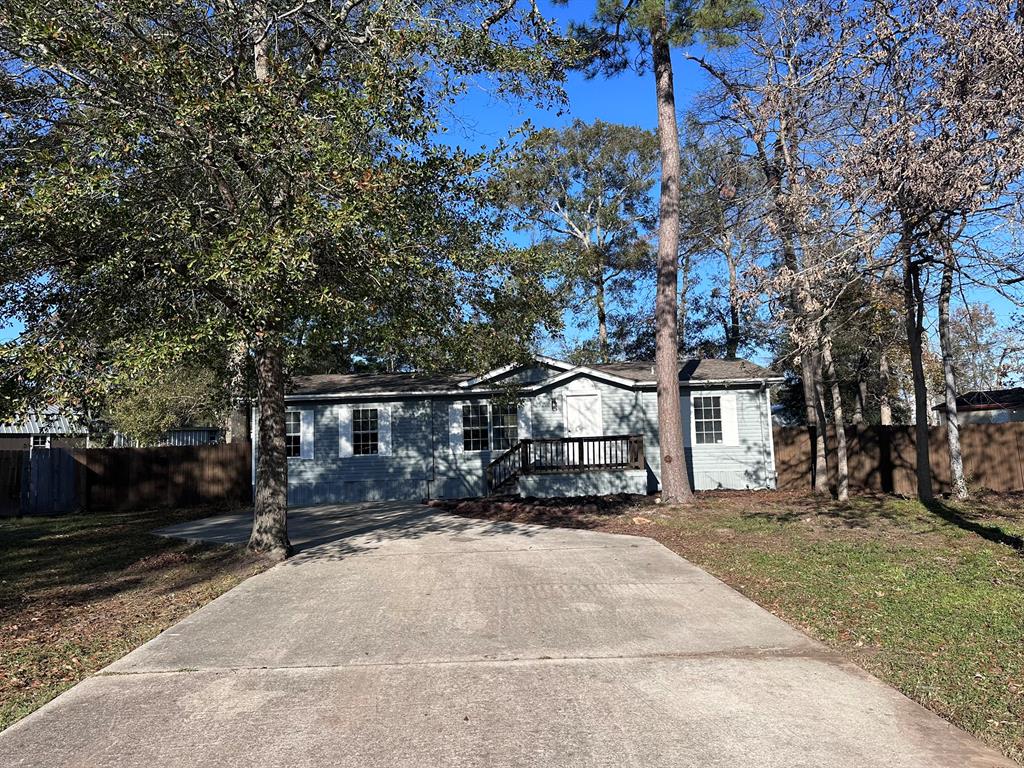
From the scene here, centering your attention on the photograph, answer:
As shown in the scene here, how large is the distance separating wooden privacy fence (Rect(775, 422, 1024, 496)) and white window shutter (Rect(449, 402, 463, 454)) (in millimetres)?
8827

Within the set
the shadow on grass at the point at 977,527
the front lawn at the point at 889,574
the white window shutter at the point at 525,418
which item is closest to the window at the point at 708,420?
the front lawn at the point at 889,574

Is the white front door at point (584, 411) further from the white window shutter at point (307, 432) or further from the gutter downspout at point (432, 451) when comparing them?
the white window shutter at point (307, 432)

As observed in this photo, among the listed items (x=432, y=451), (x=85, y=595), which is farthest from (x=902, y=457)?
(x=85, y=595)

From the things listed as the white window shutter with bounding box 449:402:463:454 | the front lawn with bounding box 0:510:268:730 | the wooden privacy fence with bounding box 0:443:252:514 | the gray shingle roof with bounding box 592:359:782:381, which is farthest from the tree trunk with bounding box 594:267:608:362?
the front lawn with bounding box 0:510:268:730

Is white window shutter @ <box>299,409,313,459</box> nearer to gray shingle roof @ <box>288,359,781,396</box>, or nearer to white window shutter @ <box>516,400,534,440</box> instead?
gray shingle roof @ <box>288,359,781,396</box>

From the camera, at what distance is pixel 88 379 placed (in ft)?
24.4

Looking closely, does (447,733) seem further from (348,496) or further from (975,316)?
(348,496)

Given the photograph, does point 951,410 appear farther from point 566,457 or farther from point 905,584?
point 905,584

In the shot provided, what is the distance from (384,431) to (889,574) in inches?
528

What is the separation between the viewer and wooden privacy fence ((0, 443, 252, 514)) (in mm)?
17734

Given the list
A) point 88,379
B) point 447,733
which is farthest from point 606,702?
point 88,379

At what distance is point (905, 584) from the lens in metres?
7.39

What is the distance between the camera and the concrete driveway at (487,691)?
3.68m

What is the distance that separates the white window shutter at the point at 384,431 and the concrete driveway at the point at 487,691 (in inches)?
433
